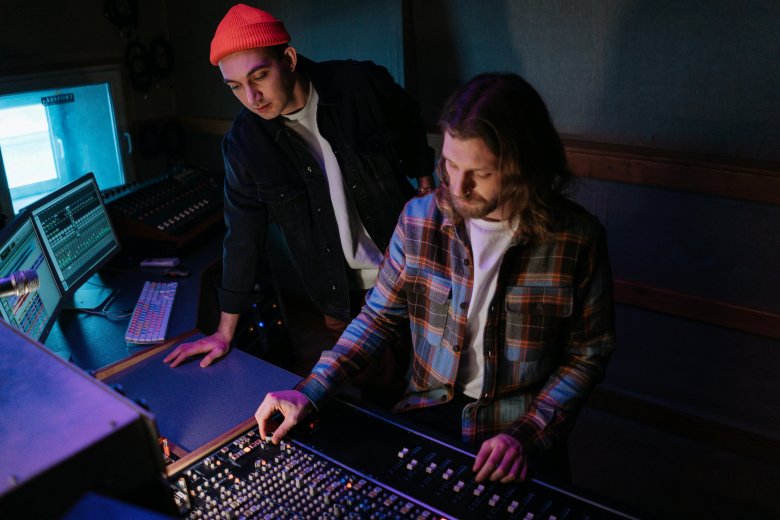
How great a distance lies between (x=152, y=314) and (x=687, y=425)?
2103 millimetres

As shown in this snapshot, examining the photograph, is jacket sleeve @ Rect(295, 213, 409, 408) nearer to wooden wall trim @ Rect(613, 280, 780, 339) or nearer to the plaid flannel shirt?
the plaid flannel shirt

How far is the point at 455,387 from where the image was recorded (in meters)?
1.41

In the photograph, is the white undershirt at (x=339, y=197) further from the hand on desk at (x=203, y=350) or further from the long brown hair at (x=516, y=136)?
the long brown hair at (x=516, y=136)

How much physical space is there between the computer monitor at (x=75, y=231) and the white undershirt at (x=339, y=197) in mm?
841

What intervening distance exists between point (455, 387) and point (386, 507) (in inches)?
19.1

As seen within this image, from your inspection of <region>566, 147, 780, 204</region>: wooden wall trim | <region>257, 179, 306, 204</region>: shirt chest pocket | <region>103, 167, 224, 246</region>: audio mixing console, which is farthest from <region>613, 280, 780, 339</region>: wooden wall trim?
<region>103, 167, 224, 246</region>: audio mixing console

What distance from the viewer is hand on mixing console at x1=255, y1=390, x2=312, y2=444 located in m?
1.14

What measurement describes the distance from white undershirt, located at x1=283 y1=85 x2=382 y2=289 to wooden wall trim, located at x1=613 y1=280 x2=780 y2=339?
105 cm

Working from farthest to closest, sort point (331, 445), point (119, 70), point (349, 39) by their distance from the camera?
point (119, 70) < point (349, 39) < point (331, 445)

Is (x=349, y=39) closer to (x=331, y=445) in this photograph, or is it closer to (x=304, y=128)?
(x=304, y=128)

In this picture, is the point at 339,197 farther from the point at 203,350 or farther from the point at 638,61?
the point at 638,61

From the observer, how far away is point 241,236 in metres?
1.84

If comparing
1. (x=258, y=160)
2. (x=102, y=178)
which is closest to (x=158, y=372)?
(x=258, y=160)

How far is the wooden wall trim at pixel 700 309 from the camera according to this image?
2.07 m
